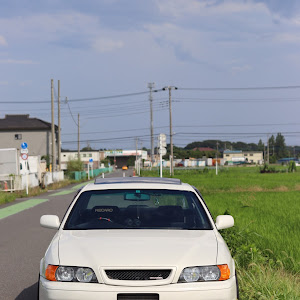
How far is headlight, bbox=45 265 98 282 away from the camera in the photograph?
4.26 m

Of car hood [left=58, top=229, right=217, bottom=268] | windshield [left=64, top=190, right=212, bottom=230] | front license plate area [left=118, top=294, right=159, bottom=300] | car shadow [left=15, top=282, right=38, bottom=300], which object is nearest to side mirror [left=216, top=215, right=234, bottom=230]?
windshield [left=64, top=190, right=212, bottom=230]

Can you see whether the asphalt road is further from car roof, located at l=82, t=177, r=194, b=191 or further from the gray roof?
the gray roof

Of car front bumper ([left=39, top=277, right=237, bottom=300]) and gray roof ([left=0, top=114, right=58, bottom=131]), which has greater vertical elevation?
gray roof ([left=0, top=114, right=58, bottom=131])

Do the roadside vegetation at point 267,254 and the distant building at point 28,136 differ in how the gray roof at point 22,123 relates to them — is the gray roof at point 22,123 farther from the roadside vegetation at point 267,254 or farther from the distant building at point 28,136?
the roadside vegetation at point 267,254

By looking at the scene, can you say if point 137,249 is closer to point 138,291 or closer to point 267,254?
point 138,291

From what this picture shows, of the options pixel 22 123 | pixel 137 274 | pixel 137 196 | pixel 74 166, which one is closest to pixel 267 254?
pixel 137 196

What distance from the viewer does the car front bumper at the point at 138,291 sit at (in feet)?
13.5

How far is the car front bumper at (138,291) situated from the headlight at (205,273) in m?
0.06

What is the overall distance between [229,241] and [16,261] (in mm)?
3621

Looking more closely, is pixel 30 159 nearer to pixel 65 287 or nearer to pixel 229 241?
pixel 229 241

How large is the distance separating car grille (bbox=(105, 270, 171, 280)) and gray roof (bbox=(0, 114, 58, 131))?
7980cm

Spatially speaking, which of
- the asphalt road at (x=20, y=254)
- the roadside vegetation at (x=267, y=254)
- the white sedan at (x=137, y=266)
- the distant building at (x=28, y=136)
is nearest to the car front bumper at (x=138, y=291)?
the white sedan at (x=137, y=266)

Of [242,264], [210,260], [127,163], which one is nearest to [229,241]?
[242,264]

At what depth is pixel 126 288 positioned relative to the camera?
412 centimetres
